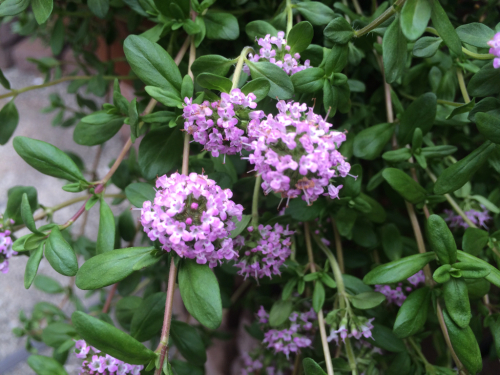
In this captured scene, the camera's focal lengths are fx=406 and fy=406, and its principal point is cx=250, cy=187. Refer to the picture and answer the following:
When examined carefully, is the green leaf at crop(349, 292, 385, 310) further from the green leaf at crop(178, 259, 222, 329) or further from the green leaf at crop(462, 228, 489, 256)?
the green leaf at crop(178, 259, 222, 329)

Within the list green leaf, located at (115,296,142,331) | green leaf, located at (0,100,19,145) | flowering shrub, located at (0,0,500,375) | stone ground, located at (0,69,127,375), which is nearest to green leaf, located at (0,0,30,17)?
flowering shrub, located at (0,0,500,375)

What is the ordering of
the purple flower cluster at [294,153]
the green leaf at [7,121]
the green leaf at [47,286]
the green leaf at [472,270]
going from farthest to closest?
the green leaf at [47,286]
the green leaf at [7,121]
the green leaf at [472,270]
the purple flower cluster at [294,153]

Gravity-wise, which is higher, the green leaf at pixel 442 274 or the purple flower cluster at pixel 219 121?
the purple flower cluster at pixel 219 121

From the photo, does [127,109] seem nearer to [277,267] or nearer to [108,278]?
[108,278]

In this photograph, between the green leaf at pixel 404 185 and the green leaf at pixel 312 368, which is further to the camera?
the green leaf at pixel 404 185

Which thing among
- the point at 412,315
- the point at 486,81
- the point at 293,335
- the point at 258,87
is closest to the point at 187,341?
the point at 293,335

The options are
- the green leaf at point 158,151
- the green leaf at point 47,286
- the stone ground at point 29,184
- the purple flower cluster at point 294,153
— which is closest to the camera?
the purple flower cluster at point 294,153

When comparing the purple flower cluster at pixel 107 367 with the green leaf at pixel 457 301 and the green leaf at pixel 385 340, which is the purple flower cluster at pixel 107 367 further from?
the green leaf at pixel 457 301

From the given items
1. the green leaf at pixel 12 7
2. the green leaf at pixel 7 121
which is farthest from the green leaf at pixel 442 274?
the green leaf at pixel 7 121
